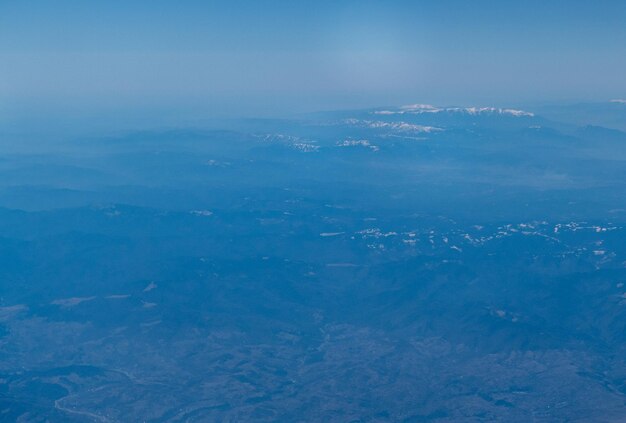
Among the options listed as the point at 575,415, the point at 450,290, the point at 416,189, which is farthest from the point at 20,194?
the point at 575,415

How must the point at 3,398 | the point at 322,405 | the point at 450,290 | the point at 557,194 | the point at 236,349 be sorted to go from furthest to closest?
the point at 557,194 < the point at 450,290 < the point at 236,349 < the point at 322,405 < the point at 3,398

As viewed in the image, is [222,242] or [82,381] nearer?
[82,381]

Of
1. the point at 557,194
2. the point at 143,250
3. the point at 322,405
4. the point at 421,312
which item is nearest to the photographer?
the point at 322,405

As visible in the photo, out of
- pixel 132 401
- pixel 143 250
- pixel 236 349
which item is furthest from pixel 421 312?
pixel 143 250

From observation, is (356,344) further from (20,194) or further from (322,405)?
(20,194)

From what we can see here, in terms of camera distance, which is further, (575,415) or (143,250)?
(143,250)

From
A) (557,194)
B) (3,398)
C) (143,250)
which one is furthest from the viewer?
(557,194)

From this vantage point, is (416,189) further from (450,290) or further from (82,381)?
(82,381)

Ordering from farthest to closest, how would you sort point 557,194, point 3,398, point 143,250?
point 557,194 < point 143,250 < point 3,398
